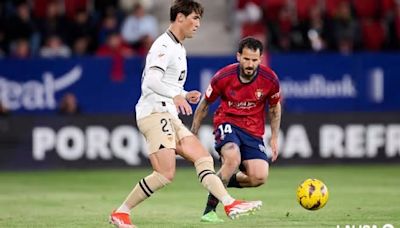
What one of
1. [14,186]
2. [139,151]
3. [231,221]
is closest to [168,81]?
[231,221]

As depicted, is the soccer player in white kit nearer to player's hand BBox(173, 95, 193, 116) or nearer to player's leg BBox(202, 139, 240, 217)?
player's hand BBox(173, 95, 193, 116)

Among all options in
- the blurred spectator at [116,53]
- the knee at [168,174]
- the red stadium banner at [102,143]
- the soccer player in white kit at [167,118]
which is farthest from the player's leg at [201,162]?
the blurred spectator at [116,53]

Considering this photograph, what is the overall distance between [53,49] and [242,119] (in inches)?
447

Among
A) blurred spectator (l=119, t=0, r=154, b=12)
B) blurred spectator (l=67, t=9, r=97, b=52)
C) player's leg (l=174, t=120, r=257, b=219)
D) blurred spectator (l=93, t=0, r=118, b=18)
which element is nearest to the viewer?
player's leg (l=174, t=120, r=257, b=219)

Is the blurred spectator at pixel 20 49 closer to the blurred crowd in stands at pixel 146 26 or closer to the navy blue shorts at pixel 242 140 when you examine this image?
the blurred crowd in stands at pixel 146 26

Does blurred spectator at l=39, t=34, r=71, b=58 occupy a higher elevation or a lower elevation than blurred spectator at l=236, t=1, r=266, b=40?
lower

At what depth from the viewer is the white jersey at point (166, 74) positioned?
36.4 feet

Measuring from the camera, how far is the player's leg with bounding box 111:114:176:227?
36.2 ft

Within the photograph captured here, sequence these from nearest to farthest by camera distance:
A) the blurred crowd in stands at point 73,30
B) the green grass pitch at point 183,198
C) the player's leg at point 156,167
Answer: the player's leg at point 156,167
the green grass pitch at point 183,198
the blurred crowd in stands at point 73,30

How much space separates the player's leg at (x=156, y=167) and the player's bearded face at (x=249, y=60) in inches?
52.7

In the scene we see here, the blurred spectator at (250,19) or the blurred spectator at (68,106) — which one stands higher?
the blurred spectator at (250,19)

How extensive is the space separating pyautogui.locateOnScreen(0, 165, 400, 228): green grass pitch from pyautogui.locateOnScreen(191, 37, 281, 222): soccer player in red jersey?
0.56m

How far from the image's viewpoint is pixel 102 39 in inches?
949

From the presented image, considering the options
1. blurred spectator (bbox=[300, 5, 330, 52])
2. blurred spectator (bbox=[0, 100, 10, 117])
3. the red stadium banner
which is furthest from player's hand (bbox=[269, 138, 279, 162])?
blurred spectator (bbox=[300, 5, 330, 52])
